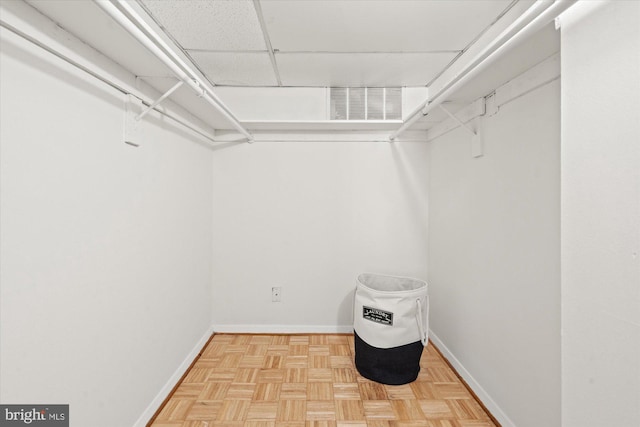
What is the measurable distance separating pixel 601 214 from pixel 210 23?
1868mm

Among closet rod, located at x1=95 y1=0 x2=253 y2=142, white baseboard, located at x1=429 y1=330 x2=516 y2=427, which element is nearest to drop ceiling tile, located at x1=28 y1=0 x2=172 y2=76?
closet rod, located at x1=95 y1=0 x2=253 y2=142

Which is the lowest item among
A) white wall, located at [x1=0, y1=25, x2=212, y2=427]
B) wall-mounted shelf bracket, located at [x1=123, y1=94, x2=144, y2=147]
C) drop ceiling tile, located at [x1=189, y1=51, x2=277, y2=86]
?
white wall, located at [x1=0, y1=25, x2=212, y2=427]

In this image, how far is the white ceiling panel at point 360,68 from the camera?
183cm

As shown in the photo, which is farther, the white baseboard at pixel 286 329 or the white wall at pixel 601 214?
the white baseboard at pixel 286 329

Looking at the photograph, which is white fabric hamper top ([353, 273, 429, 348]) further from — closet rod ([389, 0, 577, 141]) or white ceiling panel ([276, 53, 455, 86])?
white ceiling panel ([276, 53, 455, 86])

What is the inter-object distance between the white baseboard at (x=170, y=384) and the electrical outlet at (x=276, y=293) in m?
0.65

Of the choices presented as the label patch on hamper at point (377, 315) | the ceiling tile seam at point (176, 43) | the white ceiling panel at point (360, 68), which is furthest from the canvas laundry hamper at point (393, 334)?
the ceiling tile seam at point (176, 43)

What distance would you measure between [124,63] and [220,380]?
1984 millimetres

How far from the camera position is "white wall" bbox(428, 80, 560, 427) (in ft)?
4.16

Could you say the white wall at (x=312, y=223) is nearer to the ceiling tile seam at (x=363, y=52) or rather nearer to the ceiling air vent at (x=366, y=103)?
the ceiling air vent at (x=366, y=103)

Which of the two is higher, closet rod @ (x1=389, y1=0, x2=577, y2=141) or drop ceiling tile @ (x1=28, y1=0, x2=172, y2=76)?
drop ceiling tile @ (x1=28, y1=0, x2=172, y2=76)

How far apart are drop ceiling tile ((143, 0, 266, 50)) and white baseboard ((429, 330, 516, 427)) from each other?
248cm

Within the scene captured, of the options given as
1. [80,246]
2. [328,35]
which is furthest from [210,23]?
[80,246]

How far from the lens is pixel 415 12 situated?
1386 mm
